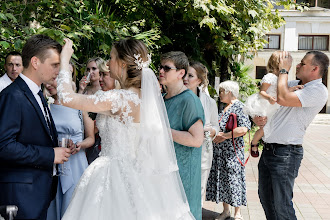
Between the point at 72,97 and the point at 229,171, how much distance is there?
370cm

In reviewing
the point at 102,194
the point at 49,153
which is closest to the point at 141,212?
the point at 102,194

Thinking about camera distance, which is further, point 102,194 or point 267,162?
point 267,162

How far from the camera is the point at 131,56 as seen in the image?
3.04 metres

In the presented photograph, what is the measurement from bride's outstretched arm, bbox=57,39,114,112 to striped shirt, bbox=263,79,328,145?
1.86 meters

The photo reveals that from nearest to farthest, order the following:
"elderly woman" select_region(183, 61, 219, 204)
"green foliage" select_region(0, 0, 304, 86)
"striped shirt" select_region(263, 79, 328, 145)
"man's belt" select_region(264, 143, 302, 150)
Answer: "striped shirt" select_region(263, 79, 328, 145) < "man's belt" select_region(264, 143, 302, 150) < "elderly woman" select_region(183, 61, 219, 204) < "green foliage" select_region(0, 0, 304, 86)

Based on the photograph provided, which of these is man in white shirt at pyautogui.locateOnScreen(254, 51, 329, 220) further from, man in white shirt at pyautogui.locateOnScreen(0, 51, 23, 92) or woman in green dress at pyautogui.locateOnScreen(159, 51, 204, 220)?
man in white shirt at pyautogui.locateOnScreen(0, 51, 23, 92)

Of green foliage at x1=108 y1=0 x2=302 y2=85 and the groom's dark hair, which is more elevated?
green foliage at x1=108 y1=0 x2=302 y2=85

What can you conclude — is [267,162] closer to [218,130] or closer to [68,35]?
[218,130]

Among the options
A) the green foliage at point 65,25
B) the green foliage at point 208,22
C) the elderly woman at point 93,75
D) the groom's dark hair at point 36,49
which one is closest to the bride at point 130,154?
the groom's dark hair at point 36,49

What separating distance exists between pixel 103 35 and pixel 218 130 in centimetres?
208

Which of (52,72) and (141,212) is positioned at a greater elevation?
(52,72)

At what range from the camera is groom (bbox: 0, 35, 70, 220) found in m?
2.63

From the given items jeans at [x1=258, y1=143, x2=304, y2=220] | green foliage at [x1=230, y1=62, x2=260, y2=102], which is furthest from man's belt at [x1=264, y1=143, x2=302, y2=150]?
green foliage at [x1=230, y1=62, x2=260, y2=102]

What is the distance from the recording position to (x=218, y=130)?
227 inches
